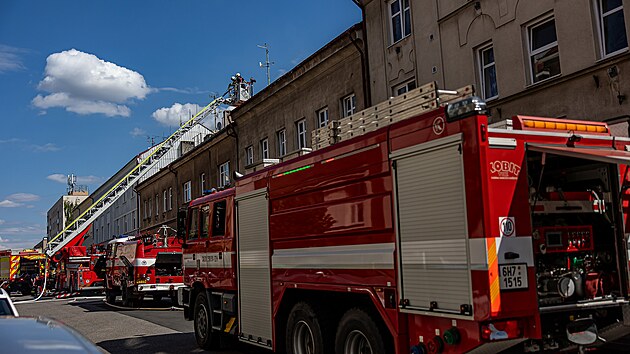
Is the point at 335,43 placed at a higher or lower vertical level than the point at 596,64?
higher

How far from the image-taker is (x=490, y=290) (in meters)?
4.84

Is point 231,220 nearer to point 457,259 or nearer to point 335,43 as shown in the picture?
point 457,259

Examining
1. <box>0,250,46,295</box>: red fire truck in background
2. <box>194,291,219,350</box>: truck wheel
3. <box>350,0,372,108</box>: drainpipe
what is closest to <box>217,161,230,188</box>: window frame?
<box>350,0,372,108</box>: drainpipe

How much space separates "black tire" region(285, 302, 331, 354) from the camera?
7078 millimetres

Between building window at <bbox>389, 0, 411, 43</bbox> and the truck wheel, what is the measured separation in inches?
380

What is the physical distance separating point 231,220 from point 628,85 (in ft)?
24.3

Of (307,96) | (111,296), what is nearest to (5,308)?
(307,96)

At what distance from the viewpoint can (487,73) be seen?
14.0 meters

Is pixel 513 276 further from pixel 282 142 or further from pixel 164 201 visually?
pixel 164 201

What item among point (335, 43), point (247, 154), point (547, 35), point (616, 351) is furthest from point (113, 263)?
point (616, 351)

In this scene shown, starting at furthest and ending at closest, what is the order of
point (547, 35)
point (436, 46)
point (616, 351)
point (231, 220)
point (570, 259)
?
point (436, 46), point (547, 35), point (231, 220), point (616, 351), point (570, 259)

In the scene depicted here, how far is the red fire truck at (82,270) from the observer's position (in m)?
28.6

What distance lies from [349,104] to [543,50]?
798 cm

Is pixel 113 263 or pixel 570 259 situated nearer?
pixel 570 259
